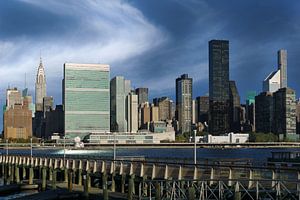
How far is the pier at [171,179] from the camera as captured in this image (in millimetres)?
29016

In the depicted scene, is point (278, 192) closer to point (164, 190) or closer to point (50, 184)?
point (164, 190)

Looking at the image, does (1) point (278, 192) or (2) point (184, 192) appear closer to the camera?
(1) point (278, 192)

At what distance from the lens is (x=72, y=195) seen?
4203cm

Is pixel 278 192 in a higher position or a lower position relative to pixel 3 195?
higher

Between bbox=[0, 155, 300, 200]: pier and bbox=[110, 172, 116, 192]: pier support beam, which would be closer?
bbox=[0, 155, 300, 200]: pier

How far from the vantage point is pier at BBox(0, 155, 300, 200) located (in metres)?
29.0

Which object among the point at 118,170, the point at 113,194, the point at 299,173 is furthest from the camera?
the point at 118,170

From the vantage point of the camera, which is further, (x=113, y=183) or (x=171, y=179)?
(x=113, y=183)

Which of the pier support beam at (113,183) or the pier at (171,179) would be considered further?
the pier support beam at (113,183)

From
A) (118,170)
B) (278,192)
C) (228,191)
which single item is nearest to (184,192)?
(228,191)

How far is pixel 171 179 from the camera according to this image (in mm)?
33469

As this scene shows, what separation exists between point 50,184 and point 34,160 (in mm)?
A: 17092

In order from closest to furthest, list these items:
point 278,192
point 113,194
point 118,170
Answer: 1. point 278,192
2. point 113,194
3. point 118,170

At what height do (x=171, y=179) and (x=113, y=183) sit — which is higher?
(x=171, y=179)
